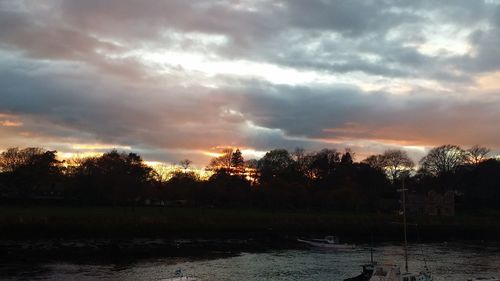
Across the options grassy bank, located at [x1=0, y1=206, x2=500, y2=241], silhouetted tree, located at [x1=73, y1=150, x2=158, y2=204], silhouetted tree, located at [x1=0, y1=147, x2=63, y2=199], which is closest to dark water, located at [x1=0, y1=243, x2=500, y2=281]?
grassy bank, located at [x1=0, y1=206, x2=500, y2=241]

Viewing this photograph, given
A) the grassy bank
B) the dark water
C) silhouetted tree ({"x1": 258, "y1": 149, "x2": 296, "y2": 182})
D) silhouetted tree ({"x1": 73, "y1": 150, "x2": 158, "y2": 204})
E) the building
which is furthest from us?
silhouetted tree ({"x1": 258, "y1": 149, "x2": 296, "y2": 182})

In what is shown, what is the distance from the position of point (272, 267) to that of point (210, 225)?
2928cm

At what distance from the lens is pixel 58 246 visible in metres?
63.2

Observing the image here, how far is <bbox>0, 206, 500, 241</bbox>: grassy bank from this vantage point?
6969cm

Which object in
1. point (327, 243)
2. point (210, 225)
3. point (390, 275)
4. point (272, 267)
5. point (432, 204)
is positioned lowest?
point (272, 267)

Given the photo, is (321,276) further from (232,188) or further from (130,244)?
(232,188)

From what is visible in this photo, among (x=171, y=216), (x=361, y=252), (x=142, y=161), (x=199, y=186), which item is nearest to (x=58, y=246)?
(x=171, y=216)

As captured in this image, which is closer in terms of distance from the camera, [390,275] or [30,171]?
[390,275]

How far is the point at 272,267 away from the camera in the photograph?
5741cm

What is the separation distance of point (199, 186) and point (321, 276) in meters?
75.5

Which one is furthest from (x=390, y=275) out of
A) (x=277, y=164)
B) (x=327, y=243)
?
(x=277, y=164)

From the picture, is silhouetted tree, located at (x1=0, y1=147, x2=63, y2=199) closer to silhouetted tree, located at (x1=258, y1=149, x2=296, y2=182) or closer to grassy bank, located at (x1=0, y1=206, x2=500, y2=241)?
grassy bank, located at (x1=0, y1=206, x2=500, y2=241)

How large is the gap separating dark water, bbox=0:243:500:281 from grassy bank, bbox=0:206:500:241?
15095 mm

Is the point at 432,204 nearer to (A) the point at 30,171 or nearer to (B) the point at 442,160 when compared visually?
(B) the point at 442,160
